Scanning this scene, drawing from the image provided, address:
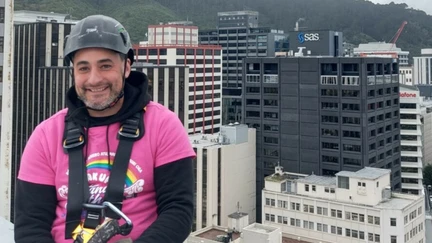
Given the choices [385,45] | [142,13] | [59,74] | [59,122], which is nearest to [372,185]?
[59,74]

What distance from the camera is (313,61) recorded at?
157 ft

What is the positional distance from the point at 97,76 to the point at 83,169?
54cm

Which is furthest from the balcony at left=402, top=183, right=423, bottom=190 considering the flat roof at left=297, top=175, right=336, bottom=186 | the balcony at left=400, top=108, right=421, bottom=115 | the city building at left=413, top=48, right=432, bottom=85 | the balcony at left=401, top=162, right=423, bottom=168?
the city building at left=413, top=48, right=432, bottom=85

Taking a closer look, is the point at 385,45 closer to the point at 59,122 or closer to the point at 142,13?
the point at 142,13

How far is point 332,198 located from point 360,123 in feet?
37.3

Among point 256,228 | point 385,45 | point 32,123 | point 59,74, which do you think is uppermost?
point 385,45

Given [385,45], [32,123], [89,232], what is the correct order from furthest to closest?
1. [385,45]
2. [32,123]
3. [89,232]

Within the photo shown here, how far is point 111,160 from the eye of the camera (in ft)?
9.73

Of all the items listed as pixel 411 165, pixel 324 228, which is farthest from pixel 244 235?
pixel 411 165

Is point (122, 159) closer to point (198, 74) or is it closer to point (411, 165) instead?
point (411, 165)

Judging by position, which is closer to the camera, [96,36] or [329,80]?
[96,36]

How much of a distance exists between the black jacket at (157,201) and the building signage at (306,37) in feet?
179

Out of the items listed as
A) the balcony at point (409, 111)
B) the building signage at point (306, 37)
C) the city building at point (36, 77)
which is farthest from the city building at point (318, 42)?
the city building at point (36, 77)

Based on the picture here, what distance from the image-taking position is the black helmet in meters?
2.97
